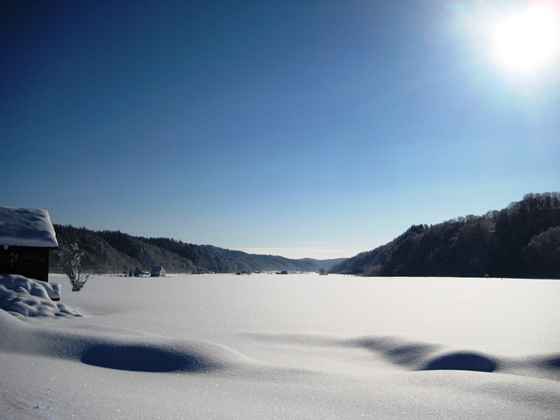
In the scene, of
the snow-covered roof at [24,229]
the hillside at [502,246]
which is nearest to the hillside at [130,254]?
the snow-covered roof at [24,229]

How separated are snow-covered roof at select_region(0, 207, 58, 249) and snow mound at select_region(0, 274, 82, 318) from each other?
207 cm

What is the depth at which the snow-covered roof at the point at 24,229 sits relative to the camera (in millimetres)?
15125

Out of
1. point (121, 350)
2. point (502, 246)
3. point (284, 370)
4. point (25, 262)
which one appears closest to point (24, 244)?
point (25, 262)

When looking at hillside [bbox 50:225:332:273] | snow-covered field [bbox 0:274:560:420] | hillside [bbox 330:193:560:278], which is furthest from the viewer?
hillside [bbox 50:225:332:273]

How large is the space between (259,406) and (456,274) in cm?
9411

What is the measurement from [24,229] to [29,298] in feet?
14.9

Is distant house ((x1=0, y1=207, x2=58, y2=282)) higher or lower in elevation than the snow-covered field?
higher

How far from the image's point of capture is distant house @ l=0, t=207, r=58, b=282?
49.6ft

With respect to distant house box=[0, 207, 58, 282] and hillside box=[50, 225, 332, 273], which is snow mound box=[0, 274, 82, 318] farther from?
hillside box=[50, 225, 332, 273]

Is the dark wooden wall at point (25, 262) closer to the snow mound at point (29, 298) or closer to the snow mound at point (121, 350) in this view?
the snow mound at point (29, 298)

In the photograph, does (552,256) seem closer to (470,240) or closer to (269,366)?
(470,240)

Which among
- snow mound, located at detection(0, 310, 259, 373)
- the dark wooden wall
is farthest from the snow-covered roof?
snow mound, located at detection(0, 310, 259, 373)

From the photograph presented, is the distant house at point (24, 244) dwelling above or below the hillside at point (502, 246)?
below

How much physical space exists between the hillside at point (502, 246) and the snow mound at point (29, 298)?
74107 millimetres
